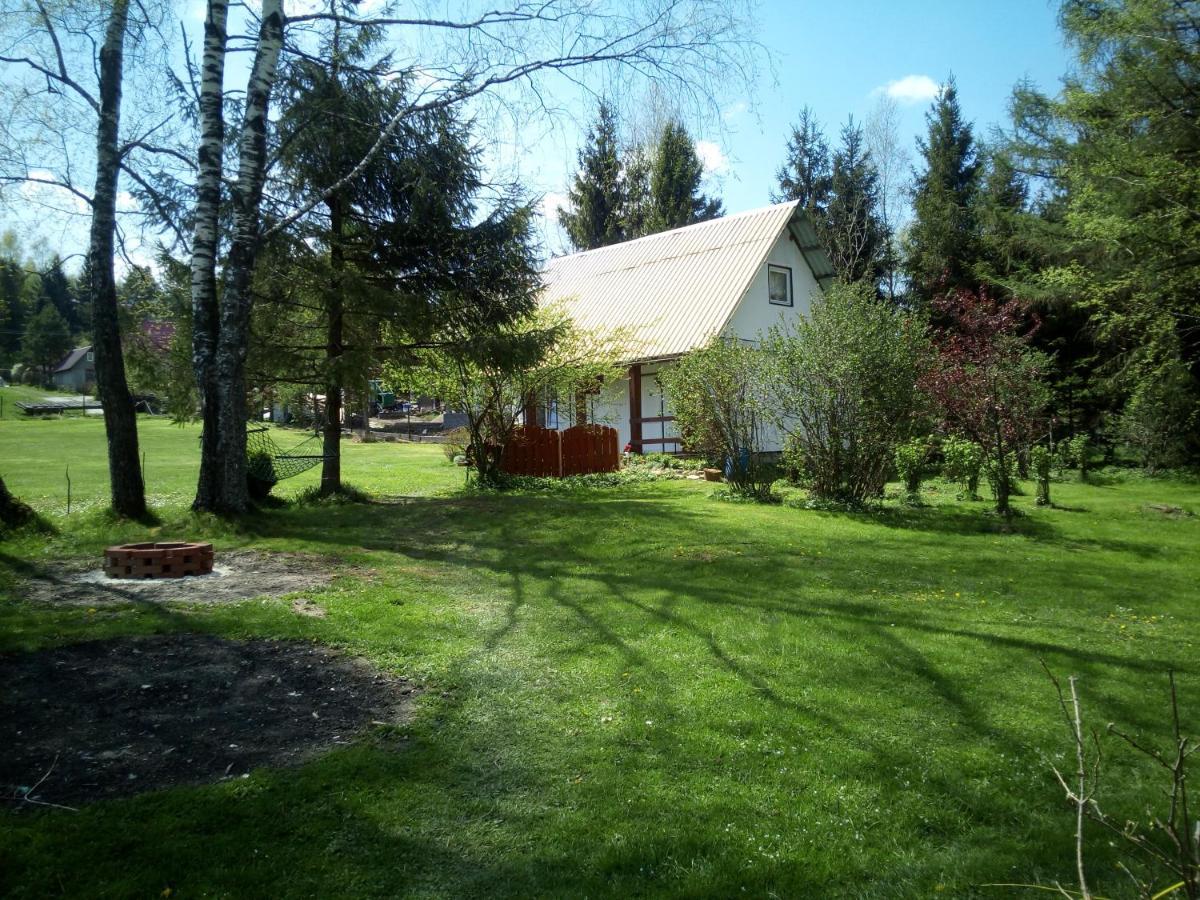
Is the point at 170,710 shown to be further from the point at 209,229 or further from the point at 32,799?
the point at 209,229

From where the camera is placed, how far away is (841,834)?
3.39m

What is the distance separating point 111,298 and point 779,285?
17.4 metres

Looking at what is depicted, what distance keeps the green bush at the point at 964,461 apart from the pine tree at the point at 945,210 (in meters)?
12.9

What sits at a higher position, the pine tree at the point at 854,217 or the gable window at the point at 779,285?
the pine tree at the point at 854,217

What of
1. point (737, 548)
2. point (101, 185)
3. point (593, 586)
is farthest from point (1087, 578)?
point (101, 185)

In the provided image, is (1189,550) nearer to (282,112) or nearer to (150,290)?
(282,112)

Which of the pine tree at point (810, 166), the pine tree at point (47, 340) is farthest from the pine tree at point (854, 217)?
the pine tree at point (47, 340)

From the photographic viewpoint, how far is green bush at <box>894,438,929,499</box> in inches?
523

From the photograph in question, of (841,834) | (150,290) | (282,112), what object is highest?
(282,112)

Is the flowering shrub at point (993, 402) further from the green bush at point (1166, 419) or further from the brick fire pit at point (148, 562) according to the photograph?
the brick fire pit at point (148, 562)

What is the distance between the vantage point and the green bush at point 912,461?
13.3 metres

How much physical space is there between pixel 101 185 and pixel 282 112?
3.41 meters

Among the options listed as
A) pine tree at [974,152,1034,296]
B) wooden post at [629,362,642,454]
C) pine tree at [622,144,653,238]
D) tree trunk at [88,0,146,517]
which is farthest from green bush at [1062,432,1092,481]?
pine tree at [622,144,653,238]

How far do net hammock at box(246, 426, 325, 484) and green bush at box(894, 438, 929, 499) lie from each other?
9702mm
